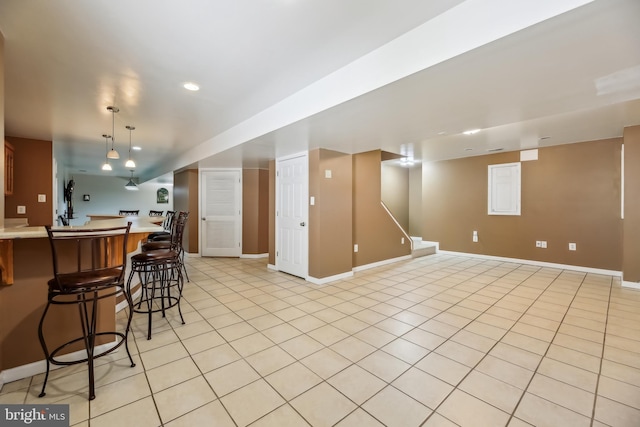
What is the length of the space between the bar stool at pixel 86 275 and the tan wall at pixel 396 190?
649 centimetres

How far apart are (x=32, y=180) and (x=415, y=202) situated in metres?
8.70

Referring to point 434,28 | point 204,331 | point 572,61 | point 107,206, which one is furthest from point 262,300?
point 107,206

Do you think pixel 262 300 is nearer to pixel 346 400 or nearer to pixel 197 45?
pixel 346 400

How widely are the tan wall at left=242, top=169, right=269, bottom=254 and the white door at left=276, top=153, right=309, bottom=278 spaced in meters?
1.37

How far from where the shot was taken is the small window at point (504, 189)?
18.0 ft

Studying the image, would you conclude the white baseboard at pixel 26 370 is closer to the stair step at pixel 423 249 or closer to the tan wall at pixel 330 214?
the tan wall at pixel 330 214

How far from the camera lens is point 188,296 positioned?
3.58 m

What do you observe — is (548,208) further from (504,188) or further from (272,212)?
(272,212)

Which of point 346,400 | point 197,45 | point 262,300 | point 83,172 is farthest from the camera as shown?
point 83,172

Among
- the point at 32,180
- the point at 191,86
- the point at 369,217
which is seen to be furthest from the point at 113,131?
the point at 369,217

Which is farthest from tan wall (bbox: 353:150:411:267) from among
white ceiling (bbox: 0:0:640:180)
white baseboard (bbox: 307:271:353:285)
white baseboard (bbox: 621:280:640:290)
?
white baseboard (bbox: 621:280:640:290)

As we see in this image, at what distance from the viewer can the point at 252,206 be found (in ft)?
20.7

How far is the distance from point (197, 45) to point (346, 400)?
2743 millimetres

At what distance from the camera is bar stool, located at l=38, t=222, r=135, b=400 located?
1.64 metres
